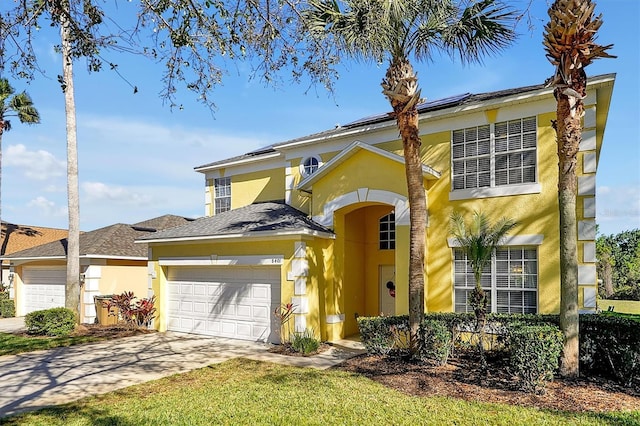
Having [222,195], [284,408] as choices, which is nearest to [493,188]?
[284,408]

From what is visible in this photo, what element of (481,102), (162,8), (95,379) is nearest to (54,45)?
(162,8)

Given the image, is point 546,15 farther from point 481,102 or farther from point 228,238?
point 228,238

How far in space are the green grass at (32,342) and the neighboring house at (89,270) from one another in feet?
10.3

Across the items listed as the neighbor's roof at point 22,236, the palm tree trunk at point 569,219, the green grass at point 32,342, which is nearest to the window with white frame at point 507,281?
the palm tree trunk at point 569,219

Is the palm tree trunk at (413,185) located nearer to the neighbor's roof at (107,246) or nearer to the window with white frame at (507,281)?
the window with white frame at (507,281)

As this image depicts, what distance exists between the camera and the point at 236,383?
8875mm

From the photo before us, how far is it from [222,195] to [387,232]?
7.78 meters

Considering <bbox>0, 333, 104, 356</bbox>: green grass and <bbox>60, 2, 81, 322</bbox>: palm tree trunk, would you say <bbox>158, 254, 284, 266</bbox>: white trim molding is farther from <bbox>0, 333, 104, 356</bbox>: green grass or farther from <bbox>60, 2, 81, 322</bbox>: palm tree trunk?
<bbox>0, 333, 104, 356</bbox>: green grass

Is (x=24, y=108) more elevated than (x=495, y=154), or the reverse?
(x=24, y=108)

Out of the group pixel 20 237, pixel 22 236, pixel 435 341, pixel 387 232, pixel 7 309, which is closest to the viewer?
pixel 435 341

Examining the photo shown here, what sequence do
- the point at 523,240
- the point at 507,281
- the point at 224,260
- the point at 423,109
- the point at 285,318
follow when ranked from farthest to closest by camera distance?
the point at 224,260, the point at 423,109, the point at 285,318, the point at 507,281, the point at 523,240

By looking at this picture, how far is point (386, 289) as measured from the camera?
15773mm

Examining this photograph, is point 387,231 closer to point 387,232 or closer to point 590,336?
point 387,232

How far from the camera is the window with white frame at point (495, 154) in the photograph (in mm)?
11688
